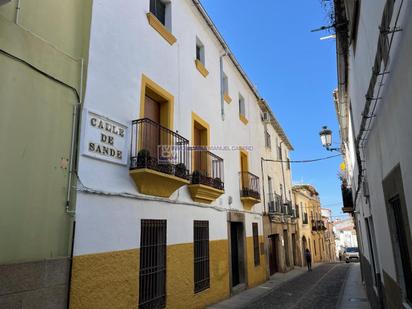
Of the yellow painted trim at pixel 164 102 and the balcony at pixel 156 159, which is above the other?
the yellow painted trim at pixel 164 102

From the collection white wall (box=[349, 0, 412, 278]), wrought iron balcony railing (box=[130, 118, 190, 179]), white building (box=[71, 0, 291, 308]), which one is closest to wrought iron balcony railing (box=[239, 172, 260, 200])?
white building (box=[71, 0, 291, 308])

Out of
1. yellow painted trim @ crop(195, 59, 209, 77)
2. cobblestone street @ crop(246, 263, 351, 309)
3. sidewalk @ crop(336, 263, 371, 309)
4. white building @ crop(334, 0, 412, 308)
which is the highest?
yellow painted trim @ crop(195, 59, 209, 77)

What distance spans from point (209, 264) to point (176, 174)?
338 cm

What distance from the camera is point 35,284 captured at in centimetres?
412

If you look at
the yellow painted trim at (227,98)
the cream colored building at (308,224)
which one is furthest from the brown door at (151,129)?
the cream colored building at (308,224)

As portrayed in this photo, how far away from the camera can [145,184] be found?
252 inches

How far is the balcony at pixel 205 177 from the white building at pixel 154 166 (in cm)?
3

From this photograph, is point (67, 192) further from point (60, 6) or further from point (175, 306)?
point (175, 306)

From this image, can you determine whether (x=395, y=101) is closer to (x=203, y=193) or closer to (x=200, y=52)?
(x=203, y=193)

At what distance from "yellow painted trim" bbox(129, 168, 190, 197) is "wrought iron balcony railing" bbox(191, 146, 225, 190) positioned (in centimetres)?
131

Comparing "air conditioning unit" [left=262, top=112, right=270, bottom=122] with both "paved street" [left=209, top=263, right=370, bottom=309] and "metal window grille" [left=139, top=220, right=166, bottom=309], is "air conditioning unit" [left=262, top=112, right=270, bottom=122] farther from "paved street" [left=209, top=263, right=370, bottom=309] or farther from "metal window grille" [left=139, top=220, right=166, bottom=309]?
"metal window grille" [left=139, top=220, right=166, bottom=309]

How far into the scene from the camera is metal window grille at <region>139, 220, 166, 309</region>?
633cm

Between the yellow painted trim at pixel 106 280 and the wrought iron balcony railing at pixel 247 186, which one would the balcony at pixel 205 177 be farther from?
the yellow painted trim at pixel 106 280

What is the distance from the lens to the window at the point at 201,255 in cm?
841
